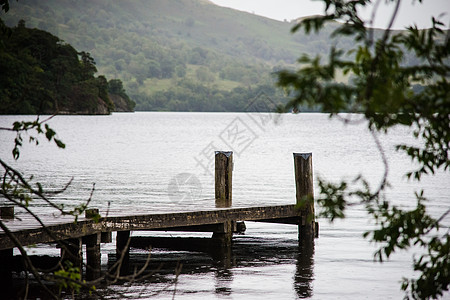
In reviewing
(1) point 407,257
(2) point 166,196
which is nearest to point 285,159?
(2) point 166,196

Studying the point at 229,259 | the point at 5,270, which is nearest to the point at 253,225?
the point at 229,259

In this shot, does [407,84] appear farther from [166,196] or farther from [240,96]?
[240,96]

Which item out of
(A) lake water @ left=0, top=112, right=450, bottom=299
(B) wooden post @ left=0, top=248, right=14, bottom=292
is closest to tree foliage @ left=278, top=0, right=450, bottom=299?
(A) lake water @ left=0, top=112, right=450, bottom=299

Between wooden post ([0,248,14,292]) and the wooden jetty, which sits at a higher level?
the wooden jetty

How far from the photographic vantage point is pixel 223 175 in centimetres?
1438

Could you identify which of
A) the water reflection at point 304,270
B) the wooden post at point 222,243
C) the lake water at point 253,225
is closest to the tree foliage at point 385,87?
the lake water at point 253,225

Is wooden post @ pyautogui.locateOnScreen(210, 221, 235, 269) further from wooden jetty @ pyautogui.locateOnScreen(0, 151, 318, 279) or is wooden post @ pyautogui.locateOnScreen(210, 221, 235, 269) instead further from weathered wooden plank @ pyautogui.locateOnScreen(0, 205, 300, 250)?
weathered wooden plank @ pyautogui.locateOnScreen(0, 205, 300, 250)

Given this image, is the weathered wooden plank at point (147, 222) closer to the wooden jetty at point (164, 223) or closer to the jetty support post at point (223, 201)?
the wooden jetty at point (164, 223)

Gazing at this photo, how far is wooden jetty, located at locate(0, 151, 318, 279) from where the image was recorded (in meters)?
9.51

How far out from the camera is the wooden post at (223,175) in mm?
14172

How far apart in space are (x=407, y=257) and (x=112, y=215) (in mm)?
6819

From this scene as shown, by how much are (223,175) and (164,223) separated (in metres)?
3.00

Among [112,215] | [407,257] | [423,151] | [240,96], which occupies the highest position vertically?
[240,96]

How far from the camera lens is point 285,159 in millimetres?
47375
